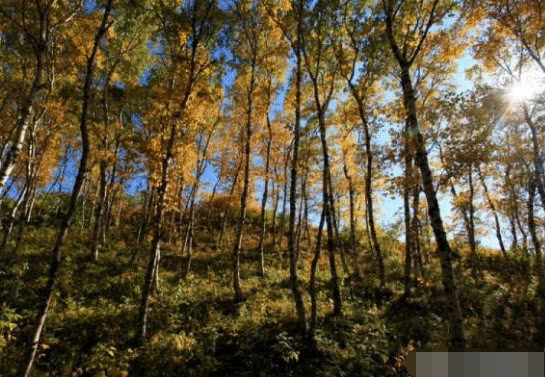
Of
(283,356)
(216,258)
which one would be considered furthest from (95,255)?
(283,356)

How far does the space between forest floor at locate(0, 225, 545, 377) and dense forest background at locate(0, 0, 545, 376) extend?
7cm

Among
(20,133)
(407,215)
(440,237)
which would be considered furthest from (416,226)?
(20,133)

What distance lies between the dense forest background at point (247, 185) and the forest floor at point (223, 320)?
74 mm

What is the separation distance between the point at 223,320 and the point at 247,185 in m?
6.15

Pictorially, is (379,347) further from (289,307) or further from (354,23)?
(354,23)

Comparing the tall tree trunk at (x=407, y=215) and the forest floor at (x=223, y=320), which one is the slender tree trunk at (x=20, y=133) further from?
the tall tree trunk at (x=407, y=215)

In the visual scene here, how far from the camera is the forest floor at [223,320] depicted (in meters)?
8.80

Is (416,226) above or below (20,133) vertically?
below

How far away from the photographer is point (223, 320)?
11.6 meters

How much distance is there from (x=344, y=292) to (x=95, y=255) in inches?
514

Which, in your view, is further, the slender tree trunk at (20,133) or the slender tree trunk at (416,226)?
the slender tree trunk at (416,226)
